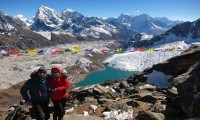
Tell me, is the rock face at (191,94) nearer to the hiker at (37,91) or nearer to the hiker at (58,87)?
the hiker at (58,87)

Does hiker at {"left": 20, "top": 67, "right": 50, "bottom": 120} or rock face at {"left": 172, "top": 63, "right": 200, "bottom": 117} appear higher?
hiker at {"left": 20, "top": 67, "right": 50, "bottom": 120}

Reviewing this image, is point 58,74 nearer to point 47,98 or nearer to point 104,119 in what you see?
point 47,98

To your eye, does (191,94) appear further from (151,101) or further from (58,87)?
(58,87)

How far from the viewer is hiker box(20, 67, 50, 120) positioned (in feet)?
44.0

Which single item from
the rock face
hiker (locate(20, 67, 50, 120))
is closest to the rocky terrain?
the rock face

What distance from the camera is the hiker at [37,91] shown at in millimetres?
13398

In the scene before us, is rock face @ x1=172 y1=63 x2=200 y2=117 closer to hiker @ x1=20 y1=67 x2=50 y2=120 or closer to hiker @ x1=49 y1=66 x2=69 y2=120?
hiker @ x1=49 y1=66 x2=69 y2=120

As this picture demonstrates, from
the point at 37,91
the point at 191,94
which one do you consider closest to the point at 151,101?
the point at 191,94

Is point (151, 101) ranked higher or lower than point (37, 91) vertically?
lower

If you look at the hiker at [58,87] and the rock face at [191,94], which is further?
the rock face at [191,94]

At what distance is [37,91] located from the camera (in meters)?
13.5

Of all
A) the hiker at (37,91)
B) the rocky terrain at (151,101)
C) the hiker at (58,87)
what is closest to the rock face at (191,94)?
the rocky terrain at (151,101)

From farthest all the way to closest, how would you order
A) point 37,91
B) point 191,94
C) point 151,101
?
1. point 151,101
2. point 191,94
3. point 37,91

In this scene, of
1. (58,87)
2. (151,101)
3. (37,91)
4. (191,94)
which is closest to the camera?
(37,91)
